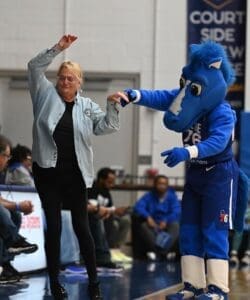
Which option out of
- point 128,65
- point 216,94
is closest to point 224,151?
point 216,94

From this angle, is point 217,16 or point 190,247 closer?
point 190,247

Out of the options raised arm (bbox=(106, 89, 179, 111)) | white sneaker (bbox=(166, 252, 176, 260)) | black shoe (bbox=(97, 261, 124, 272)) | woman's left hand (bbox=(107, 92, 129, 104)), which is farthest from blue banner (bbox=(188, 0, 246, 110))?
woman's left hand (bbox=(107, 92, 129, 104))

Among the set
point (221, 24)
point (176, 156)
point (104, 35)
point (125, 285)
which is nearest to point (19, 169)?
point (125, 285)

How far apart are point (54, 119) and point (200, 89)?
95 cm

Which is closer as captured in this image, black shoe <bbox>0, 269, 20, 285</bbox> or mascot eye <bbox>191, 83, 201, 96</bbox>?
mascot eye <bbox>191, 83, 201, 96</bbox>

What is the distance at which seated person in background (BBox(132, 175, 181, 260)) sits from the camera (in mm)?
10914

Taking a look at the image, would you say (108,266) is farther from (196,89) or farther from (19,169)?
(196,89)

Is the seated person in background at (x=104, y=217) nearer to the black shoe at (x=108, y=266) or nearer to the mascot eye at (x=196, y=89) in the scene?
the black shoe at (x=108, y=266)

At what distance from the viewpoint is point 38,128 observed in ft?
17.5

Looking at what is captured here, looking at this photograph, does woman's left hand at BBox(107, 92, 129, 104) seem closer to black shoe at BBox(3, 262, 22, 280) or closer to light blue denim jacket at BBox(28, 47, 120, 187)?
light blue denim jacket at BBox(28, 47, 120, 187)

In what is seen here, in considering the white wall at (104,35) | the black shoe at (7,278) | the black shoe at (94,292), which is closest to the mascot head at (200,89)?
the black shoe at (94,292)

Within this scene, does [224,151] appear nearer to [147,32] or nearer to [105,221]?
[105,221]

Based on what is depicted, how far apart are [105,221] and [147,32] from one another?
3978 millimetres

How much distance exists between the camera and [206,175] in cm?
532
